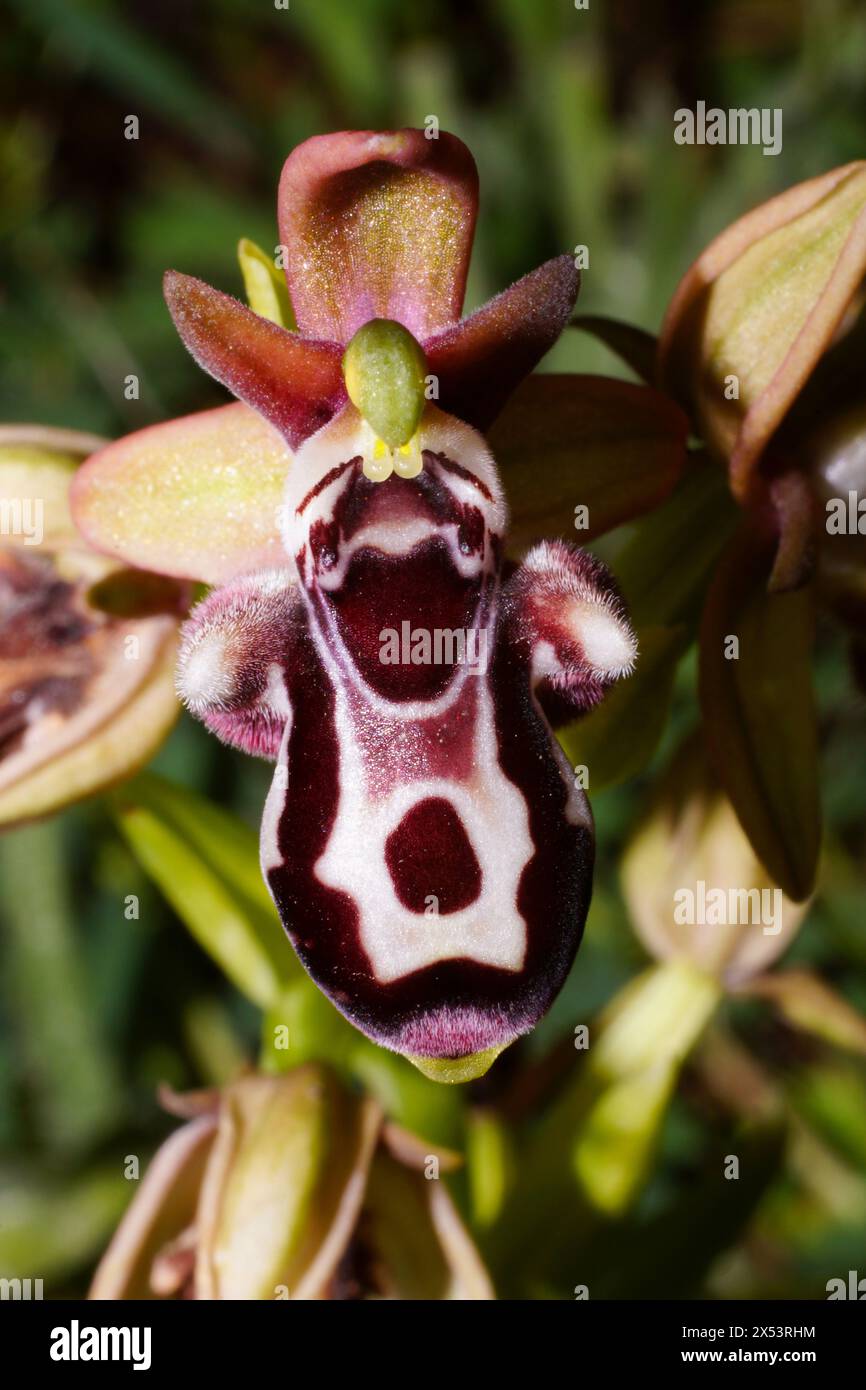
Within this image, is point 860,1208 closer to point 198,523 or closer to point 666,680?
point 666,680

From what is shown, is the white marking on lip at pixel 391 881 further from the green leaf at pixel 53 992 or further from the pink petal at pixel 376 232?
the green leaf at pixel 53 992

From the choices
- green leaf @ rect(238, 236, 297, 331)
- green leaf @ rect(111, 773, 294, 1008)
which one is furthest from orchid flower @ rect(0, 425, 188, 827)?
green leaf @ rect(238, 236, 297, 331)

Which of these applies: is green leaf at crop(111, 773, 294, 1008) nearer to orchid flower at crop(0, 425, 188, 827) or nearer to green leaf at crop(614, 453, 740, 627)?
orchid flower at crop(0, 425, 188, 827)

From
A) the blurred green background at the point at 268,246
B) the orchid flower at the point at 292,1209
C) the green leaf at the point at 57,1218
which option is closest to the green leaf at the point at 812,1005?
the blurred green background at the point at 268,246

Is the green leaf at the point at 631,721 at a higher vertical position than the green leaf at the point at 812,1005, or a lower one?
higher

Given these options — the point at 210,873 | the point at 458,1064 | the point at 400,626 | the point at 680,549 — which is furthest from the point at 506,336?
the point at 210,873

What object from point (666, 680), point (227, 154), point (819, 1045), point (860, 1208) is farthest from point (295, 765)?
point (227, 154)

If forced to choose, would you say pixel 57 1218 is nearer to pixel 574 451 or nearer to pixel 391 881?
pixel 391 881
